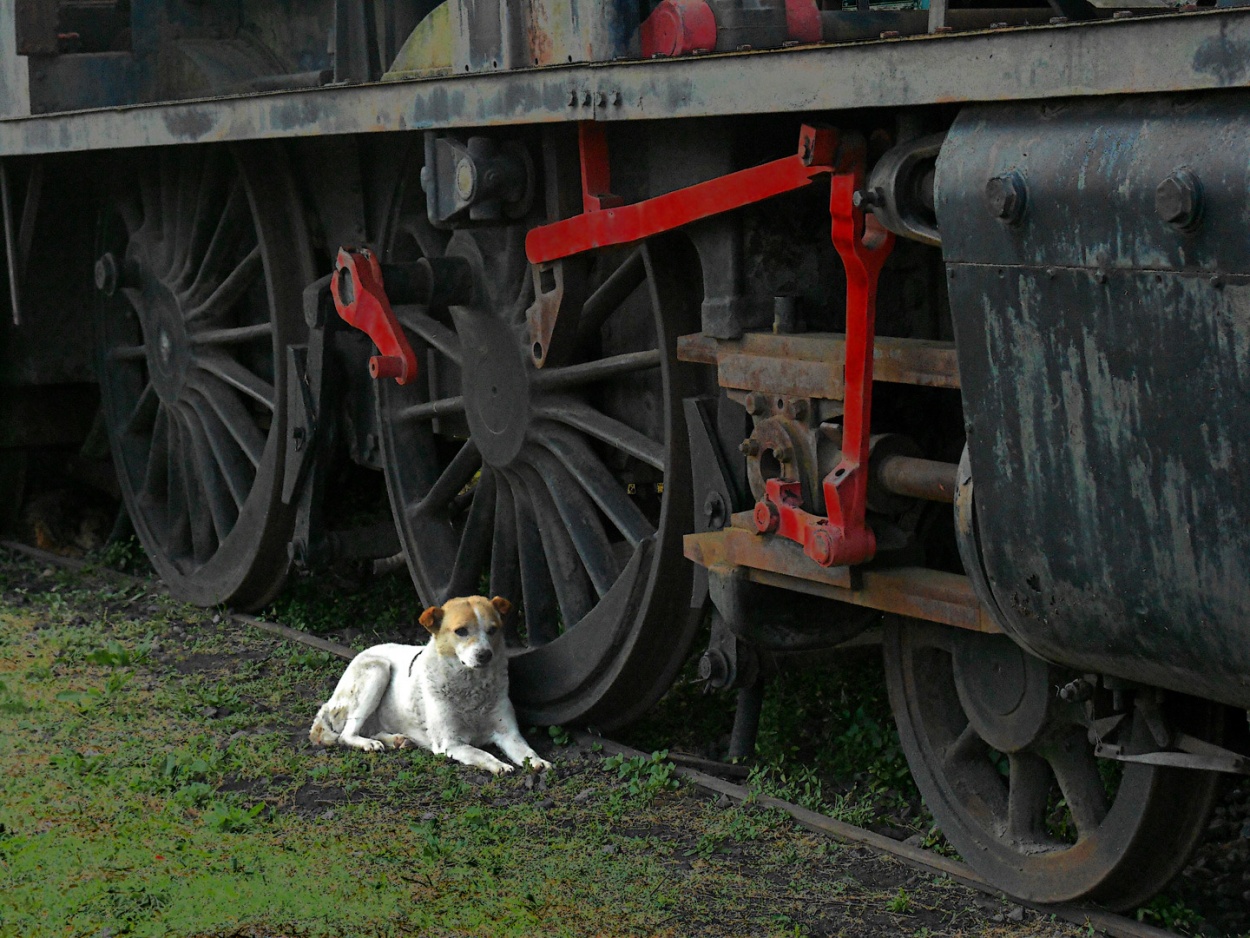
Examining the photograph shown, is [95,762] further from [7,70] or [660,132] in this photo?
[7,70]

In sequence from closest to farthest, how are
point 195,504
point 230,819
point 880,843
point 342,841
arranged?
point 880,843 < point 342,841 < point 230,819 < point 195,504

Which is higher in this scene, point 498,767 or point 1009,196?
point 1009,196

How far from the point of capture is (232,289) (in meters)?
7.11

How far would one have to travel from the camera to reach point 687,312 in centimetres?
487

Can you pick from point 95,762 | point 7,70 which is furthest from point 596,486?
point 7,70

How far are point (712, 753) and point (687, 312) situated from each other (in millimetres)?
1404

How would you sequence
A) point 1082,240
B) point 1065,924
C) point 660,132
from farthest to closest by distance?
point 660,132 → point 1065,924 → point 1082,240

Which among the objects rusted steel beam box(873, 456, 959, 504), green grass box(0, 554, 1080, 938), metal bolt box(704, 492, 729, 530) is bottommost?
green grass box(0, 554, 1080, 938)

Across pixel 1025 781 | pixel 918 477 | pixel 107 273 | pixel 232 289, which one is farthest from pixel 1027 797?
pixel 107 273

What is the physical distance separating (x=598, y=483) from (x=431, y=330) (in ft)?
3.23

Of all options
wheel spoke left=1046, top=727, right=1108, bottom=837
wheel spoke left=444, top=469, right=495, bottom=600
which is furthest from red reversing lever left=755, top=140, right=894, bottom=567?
wheel spoke left=444, top=469, right=495, bottom=600

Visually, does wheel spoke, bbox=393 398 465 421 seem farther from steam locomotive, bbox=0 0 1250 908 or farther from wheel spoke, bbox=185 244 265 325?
wheel spoke, bbox=185 244 265 325

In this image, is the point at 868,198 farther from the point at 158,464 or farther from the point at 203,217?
the point at 158,464

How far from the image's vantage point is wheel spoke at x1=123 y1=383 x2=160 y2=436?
7855 mm
